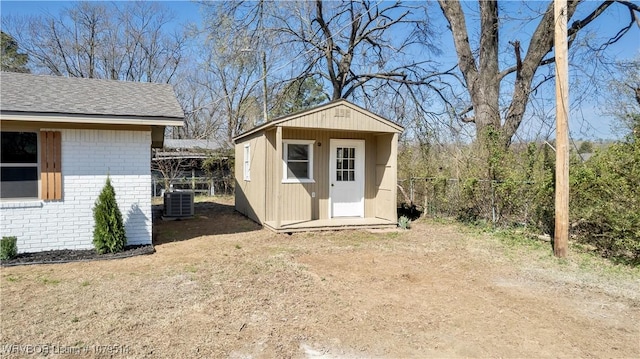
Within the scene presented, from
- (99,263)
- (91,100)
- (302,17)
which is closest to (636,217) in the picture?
(99,263)

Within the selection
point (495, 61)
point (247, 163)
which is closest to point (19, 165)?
point (247, 163)

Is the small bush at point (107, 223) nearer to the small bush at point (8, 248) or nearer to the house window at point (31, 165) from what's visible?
the house window at point (31, 165)

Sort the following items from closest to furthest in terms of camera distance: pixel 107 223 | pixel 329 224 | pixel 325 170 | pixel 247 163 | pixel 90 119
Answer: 1. pixel 90 119
2. pixel 107 223
3. pixel 329 224
4. pixel 325 170
5. pixel 247 163

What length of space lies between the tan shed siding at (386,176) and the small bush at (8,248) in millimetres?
7540

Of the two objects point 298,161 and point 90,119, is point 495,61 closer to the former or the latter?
point 298,161

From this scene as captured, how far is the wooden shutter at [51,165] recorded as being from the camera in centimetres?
626

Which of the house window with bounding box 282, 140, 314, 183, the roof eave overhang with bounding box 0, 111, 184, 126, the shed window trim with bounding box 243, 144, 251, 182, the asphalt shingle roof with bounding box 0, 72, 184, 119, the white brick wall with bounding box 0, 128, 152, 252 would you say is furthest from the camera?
the shed window trim with bounding box 243, 144, 251, 182

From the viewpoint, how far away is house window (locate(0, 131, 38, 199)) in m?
6.18

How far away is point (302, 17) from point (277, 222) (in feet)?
35.8

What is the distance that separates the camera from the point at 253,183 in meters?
10.5

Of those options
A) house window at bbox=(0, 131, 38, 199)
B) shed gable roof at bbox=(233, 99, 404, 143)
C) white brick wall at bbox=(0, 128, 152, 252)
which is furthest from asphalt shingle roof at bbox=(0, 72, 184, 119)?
shed gable roof at bbox=(233, 99, 404, 143)

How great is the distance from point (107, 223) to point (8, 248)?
142 centimetres

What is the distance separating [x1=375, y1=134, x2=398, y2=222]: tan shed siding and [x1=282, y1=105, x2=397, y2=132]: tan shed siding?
1.90ft

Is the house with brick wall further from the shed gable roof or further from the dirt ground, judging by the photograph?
the shed gable roof
